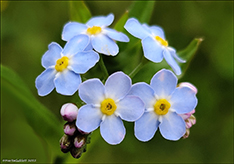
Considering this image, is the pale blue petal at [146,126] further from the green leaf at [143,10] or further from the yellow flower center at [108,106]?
the green leaf at [143,10]

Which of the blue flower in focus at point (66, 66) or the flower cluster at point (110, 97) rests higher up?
the blue flower in focus at point (66, 66)

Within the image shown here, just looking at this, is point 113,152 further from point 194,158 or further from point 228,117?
point 228,117

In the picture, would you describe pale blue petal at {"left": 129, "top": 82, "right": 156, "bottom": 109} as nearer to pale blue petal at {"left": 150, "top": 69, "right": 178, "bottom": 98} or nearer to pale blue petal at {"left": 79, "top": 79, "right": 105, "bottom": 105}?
pale blue petal at {"left": 150, "top": 69, "right": 178, "bottom": 98}

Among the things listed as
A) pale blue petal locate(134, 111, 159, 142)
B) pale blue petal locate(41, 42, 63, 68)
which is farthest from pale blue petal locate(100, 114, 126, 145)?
pale blue petal locate(41, 42, 63, 68)

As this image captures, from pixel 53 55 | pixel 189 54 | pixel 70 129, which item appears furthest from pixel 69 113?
pixel 189 54

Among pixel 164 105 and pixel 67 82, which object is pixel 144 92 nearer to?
pixel 164 105

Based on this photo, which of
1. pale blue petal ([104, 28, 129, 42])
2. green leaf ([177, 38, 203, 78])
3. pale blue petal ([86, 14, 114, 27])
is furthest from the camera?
green leaf ([177, 38, 203, 78])

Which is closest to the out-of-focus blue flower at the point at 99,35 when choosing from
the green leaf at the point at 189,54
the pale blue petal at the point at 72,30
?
the pale blue petal at the point at 72,30
